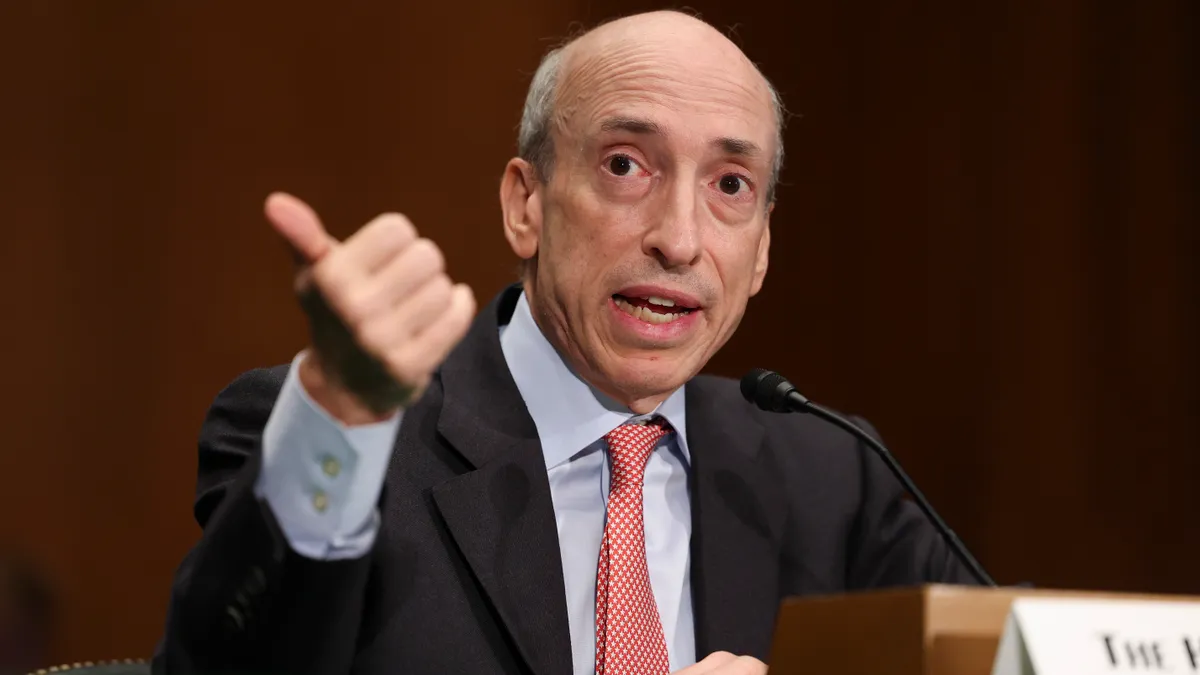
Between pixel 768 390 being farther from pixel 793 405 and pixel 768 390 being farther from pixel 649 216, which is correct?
pixel 649 216

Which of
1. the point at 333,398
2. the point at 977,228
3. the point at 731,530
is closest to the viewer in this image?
the point at 333,398

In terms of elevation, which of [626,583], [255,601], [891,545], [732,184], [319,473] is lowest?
[891,545]

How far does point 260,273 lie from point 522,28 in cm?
89

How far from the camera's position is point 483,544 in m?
1.51

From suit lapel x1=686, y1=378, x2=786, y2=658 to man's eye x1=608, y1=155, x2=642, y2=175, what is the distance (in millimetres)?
407

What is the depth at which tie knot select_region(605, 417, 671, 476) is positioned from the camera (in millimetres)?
1669

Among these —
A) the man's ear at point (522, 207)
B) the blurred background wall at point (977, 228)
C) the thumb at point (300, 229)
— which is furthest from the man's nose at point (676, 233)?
the blurred background wall at point (977, 228)

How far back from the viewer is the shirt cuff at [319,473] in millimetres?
1067

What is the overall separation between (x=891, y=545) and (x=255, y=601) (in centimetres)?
111

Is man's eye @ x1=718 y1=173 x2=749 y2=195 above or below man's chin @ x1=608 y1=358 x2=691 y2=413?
above

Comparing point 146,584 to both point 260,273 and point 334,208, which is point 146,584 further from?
point 334,208

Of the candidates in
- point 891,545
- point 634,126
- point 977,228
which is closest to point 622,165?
point 634,126

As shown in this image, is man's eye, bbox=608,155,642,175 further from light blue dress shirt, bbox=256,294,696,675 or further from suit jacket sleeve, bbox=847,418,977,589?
suit jacket sleeve, bbox=847,418,977,589

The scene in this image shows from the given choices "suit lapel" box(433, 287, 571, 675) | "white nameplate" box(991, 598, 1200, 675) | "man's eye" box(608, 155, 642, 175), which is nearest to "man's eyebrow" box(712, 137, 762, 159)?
"man's eye" box(608, 155, 642, 175)
